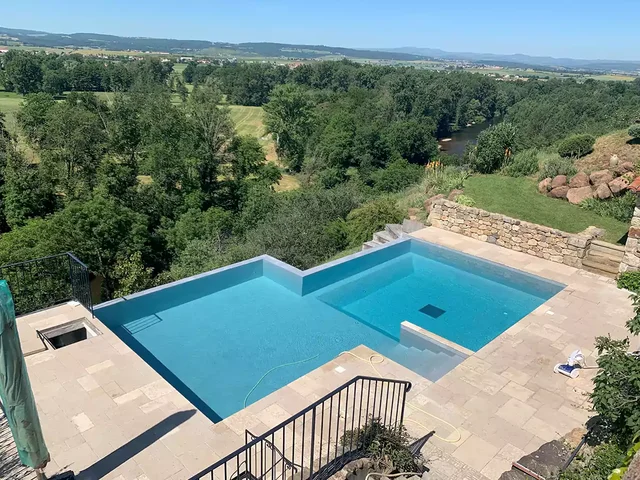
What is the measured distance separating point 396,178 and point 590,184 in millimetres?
23554

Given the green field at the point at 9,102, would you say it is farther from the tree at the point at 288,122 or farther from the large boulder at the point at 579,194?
the large boulder at the point at 579,194

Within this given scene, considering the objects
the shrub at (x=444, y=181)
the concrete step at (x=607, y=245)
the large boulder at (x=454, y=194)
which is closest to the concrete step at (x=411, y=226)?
the large boulder at (x=454, y=194)

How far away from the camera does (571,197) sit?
43.8ft

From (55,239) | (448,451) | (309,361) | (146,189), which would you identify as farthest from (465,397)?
(146,189)

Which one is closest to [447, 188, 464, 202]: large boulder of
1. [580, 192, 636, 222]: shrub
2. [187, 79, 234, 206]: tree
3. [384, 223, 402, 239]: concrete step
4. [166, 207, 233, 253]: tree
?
[384, 223, 402, 239]: concrete step

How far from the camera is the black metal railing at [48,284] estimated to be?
7.15 meters

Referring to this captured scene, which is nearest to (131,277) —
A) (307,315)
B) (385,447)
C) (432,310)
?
(307,315)

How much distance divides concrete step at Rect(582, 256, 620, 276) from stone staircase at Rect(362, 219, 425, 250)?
13.6 ft

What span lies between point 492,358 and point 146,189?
868 inches

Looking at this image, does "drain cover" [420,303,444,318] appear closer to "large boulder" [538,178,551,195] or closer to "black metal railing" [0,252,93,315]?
"black metal railing" [0,252,93,315]

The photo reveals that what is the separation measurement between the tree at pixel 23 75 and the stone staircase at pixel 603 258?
218 ft

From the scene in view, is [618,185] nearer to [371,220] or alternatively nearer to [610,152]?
[610,152]

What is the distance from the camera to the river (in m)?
52.9

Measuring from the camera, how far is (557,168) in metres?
14.8
